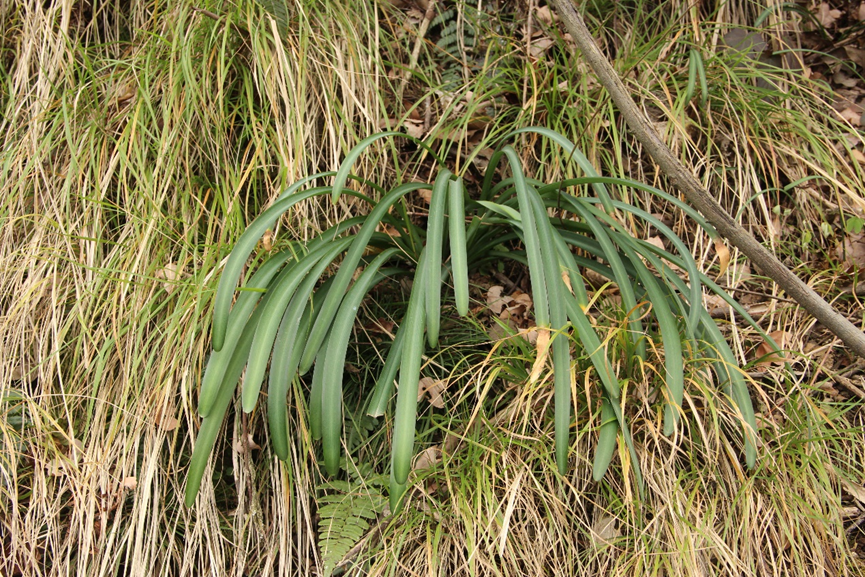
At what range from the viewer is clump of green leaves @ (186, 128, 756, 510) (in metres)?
1.34

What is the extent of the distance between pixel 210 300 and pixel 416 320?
0.61 meters

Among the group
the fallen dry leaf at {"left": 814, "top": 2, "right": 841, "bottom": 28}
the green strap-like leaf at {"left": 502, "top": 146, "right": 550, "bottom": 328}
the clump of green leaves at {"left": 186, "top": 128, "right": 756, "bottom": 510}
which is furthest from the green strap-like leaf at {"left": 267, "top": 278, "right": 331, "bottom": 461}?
the fallen dry leaf at {"left": 814, "top": 2, "right": 841, "bottom": 28}

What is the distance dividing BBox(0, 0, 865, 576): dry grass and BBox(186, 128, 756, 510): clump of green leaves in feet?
0.46

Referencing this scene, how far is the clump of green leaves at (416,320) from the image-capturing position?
134 centimetres

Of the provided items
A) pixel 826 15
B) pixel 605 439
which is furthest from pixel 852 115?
pixel 605 439

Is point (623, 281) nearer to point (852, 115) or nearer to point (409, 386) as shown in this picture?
point (409, 386)

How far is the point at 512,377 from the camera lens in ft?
5.34

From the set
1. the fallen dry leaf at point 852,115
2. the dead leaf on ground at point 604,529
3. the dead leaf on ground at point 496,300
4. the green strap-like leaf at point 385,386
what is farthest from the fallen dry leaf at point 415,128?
the fallen dry leaf at point 852,115

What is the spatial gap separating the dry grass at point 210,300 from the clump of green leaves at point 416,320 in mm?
139

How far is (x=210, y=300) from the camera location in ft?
5.45

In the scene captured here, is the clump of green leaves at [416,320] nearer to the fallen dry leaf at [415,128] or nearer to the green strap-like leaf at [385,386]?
the green strap-like leaf at [385,386]

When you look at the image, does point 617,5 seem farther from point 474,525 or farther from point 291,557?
point 291,557

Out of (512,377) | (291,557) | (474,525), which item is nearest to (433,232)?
(512,377)

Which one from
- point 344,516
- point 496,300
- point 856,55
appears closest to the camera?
point 344,516
